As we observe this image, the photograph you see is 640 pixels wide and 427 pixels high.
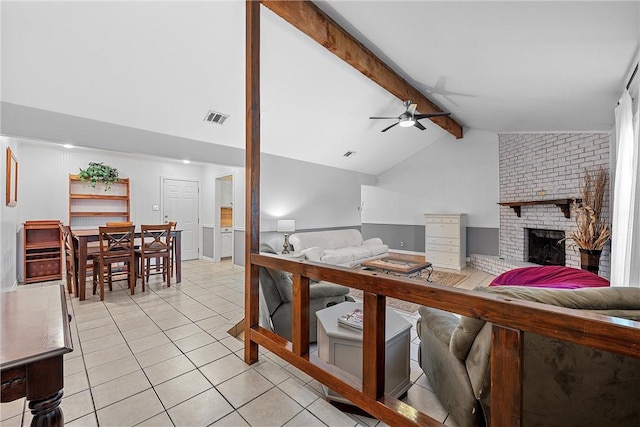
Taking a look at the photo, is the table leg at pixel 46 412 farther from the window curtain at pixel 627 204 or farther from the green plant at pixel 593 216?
the green plant at pixel 593 216

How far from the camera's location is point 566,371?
1.15 metres

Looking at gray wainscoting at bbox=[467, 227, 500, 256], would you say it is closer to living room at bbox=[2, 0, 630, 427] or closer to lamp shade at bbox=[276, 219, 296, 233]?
living room at bbox=[2, 0, 630, 427]

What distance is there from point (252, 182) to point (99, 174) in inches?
196

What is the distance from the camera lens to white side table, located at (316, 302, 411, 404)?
1.80 meters

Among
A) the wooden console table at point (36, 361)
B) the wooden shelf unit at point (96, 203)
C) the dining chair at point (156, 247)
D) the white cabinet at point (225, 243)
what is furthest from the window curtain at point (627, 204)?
the wooden shelf unit at point (96, 203)

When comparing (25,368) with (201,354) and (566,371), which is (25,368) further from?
(566,371)

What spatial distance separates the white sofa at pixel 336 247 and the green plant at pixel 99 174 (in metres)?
3.80

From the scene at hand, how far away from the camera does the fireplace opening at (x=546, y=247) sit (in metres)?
5.07

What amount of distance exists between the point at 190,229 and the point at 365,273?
6.37 m

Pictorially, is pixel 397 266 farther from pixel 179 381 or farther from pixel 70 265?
pixel 70 265

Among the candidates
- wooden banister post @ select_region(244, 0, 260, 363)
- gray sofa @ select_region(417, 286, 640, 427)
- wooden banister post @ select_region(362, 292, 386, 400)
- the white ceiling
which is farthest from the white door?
gray sofa @ select_region(417, 286, 640, 427)

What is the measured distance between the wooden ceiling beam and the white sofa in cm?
298

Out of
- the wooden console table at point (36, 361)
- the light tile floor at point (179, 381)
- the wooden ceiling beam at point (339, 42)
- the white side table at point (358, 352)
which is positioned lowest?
the light tile floor at point (179, 381)

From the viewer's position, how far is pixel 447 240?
6301mm
